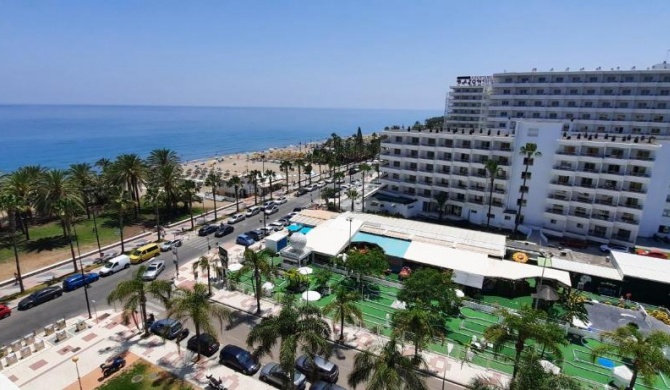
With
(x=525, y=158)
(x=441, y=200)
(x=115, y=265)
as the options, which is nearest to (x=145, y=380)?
(x=115, y=265)

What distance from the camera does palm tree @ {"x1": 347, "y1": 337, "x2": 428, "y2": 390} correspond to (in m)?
20.8

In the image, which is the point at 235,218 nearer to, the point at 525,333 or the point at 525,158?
the point at 525,158

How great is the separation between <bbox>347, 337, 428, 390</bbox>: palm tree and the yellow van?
39.7m

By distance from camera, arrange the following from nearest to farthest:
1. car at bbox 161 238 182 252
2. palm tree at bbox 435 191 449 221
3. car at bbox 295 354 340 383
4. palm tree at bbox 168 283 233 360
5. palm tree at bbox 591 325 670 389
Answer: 1. palm tree at bbox 591 325 670 389
2. car at bbox 295 354 340 383
3. palm tree at bbox 168 283 233 360
4. car at bbox 161 238 182 252
5. palm tree at bbox 435 191 449 221

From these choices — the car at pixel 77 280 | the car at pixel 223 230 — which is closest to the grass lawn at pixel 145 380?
the car at pixel 77 280

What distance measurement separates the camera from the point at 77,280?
43.6 m

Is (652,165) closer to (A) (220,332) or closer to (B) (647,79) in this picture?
(B) (647,79)

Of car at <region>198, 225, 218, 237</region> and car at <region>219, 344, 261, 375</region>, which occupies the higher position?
car at <region>219, 344, 261, 375</region>

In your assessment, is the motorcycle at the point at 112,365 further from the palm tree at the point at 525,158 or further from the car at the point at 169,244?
the palm tree at the point at 525,158

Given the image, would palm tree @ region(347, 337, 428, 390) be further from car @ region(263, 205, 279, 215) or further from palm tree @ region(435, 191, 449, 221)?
car @ region(263, 205, 279, 215)

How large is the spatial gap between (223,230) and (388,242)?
28.7 meters

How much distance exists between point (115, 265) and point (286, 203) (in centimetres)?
4045

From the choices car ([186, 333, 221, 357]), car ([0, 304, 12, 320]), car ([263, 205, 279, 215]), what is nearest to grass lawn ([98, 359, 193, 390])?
car ([186, 333, 221, 357])

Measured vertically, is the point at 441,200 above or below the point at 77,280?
above
